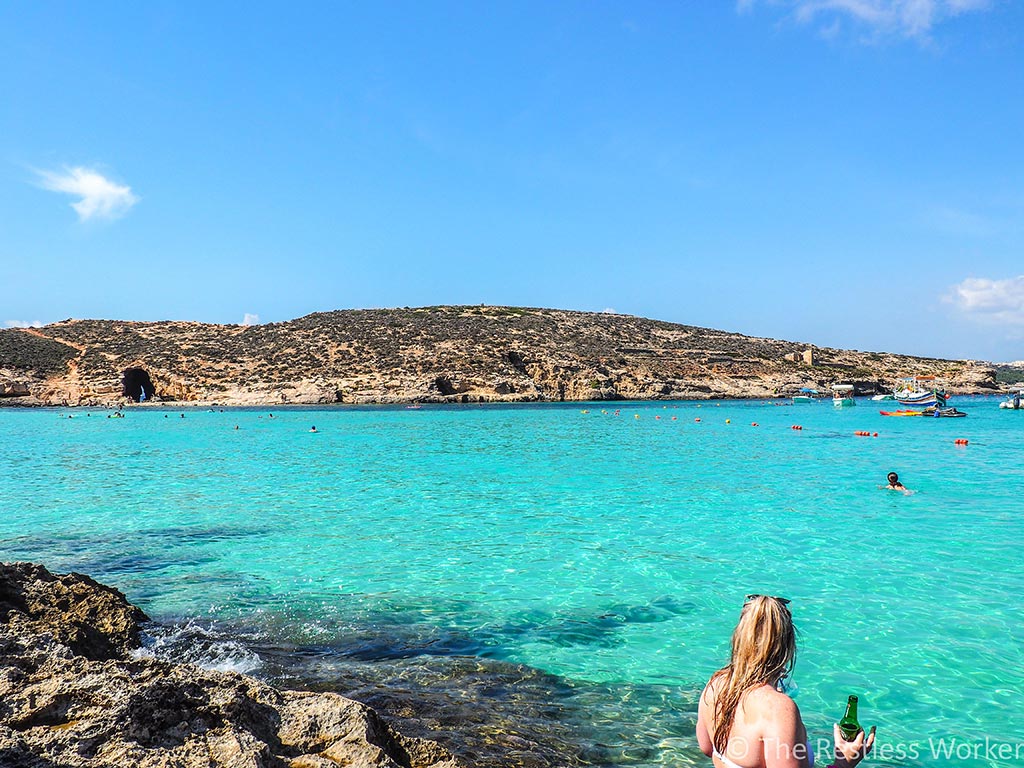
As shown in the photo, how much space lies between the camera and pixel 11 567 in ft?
22.9

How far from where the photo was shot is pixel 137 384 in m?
70.9

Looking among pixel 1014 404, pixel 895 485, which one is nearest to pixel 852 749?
pixel 895 485

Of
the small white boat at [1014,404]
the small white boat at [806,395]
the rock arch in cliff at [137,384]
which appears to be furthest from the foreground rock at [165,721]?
the small white boat at [806,395]

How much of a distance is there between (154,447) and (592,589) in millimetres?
27929

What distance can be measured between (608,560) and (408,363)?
6402 cm

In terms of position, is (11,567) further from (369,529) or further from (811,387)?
(811,387)

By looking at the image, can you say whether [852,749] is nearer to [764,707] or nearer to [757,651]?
[764,707]

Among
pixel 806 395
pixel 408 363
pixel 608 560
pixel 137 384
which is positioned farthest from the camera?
pixel 806 395

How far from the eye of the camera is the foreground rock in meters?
3.15

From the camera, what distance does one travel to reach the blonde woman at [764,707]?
9.17 ft

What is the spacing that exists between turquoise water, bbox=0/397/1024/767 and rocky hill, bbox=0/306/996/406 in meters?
44.4

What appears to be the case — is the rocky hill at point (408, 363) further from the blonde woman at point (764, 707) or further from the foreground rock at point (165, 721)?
the blonde woman at point (764, 707)

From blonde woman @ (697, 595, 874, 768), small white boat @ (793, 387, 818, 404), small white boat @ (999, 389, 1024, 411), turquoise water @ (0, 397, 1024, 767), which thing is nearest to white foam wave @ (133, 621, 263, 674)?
turquoise water @ (0, 397, 1024, 767)

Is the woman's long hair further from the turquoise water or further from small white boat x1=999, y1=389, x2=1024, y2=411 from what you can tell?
small white boat x1=999, y1=389, x2=1024, y2=411
